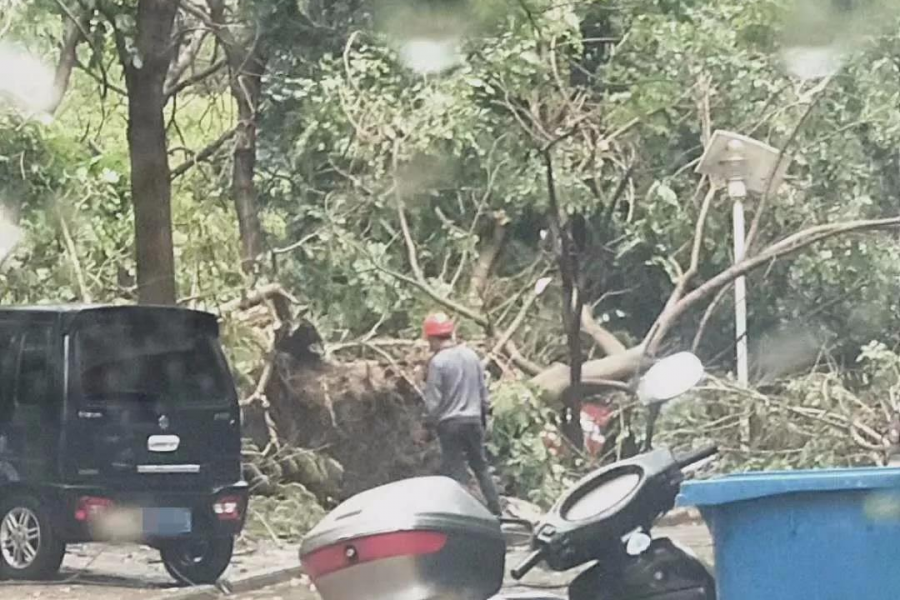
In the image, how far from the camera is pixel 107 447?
36.9 feet

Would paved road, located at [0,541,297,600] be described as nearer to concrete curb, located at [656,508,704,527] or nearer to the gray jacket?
the gray jacket

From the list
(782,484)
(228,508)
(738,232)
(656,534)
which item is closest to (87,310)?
(228,508)

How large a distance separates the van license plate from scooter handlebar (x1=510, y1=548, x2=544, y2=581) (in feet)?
21.7

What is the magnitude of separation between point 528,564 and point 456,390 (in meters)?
8.27

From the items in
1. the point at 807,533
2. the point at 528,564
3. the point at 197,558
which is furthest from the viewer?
the point at 197,558

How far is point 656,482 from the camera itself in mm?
4777

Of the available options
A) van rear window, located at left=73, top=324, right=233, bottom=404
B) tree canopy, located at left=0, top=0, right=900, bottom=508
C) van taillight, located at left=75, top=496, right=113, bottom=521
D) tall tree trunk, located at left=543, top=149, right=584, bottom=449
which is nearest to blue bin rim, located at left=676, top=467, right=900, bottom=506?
van taillight, located at left=75, top=496, right=113, bottom=521

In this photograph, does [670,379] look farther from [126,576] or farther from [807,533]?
[126,576]

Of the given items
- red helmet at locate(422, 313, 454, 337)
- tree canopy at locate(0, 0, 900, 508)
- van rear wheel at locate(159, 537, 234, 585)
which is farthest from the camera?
tree canopy at locate(0, 0, 900, 508)

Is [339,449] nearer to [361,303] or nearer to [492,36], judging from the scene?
[361,303]

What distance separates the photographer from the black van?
11.1 meters

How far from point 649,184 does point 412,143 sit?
7.05 ft

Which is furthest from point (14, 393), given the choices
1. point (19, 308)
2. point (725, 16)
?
point (725, 16)

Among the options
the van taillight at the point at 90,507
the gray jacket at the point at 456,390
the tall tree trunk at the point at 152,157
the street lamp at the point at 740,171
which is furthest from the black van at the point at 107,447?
the street lamp at the point at 740,171
